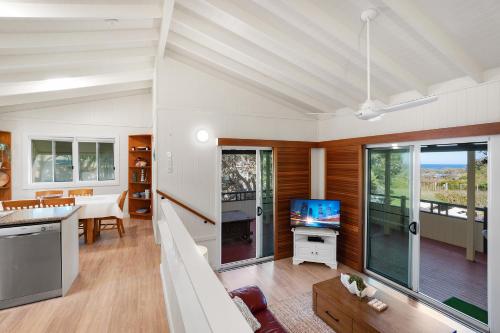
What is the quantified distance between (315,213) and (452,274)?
2.17 meters

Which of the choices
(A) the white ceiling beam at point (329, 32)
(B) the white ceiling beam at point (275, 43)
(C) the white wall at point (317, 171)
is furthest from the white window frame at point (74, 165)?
(A) the white ceiling beam at point (329, 32)

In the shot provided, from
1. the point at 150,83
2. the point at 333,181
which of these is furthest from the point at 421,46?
the point at 150,83

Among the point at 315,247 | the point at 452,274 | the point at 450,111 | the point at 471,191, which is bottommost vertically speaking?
the point at 452,274

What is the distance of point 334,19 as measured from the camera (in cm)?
241

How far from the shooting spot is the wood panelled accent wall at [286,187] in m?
4.74

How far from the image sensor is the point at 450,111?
307cm

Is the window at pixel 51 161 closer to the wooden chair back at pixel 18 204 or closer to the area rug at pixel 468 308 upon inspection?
the wooden chair back at pixel 18 204

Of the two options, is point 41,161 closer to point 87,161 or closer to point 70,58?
point 87,161

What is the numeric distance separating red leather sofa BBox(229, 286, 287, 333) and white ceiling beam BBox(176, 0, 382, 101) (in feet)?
9.10

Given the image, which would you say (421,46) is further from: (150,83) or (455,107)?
(150,83)

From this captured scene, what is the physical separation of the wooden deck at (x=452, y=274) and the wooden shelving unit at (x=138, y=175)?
19.0 feet

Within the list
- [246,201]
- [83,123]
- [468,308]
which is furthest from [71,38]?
[468,308]

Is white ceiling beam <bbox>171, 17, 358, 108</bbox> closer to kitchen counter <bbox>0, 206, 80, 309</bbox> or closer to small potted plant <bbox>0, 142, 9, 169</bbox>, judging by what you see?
kitchen counter <bbox>0, 206, 80, 309</bbox>

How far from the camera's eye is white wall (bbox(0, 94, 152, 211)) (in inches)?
204
